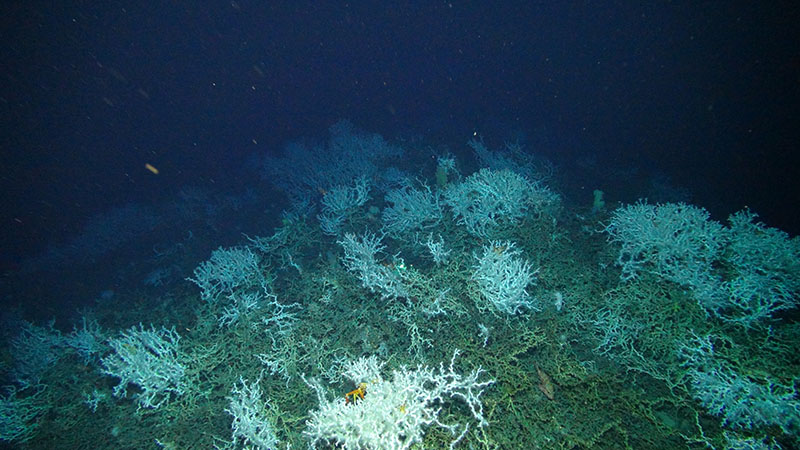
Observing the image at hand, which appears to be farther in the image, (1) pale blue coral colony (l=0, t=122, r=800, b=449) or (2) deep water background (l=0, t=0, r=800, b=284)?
(2) deep water background (l=0, t=0, r=800, b=284)

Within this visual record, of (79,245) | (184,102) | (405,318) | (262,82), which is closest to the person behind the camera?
(405,318)

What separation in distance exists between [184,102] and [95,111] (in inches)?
414

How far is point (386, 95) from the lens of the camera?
1425 inches

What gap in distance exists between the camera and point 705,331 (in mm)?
3154

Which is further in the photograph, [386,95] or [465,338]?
[386,95]

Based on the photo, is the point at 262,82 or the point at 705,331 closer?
the point at 705,331

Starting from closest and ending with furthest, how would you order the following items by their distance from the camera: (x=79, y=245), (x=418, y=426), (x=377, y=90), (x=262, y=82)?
1. (x=418, y=426)
2. (x=79, y=245)
3. (x=377, y=90)
4. (x=262, y=82)

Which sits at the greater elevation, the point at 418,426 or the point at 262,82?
the point at 418,426

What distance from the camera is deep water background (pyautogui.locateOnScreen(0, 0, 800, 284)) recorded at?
13133 mm

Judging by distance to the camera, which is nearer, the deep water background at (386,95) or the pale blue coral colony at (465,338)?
the pale blue coral colony at (465,338)

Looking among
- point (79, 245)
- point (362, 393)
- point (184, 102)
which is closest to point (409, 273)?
point (362, 393)

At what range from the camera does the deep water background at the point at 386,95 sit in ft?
43.1

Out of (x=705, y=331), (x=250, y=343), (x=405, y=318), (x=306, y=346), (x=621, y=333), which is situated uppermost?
(x=705, y=331)

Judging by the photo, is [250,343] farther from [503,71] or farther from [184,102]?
[184,102]
